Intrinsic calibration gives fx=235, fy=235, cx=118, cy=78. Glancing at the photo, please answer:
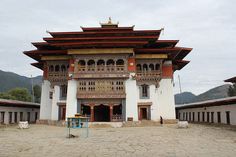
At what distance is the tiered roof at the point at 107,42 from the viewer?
91.9 ft

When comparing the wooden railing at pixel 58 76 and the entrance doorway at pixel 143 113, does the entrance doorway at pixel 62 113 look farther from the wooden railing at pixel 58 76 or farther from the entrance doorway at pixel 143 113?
the entrance doorway at pixel 143 113

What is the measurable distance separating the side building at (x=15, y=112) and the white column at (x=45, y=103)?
370 centimetres

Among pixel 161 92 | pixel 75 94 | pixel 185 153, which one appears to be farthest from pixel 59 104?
pixel 185 153

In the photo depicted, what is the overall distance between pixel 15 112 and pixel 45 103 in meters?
4.90

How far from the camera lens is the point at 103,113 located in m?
34.0

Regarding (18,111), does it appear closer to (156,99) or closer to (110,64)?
(110,64)

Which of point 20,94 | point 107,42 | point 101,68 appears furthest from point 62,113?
point 20,94

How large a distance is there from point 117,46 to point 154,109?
8.84 metres

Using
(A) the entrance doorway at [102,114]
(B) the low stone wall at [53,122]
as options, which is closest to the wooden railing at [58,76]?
(B) the low stone wall at [53,122]

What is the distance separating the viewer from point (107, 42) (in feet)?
91.3

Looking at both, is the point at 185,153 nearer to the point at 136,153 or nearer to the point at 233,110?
the point at 136,153

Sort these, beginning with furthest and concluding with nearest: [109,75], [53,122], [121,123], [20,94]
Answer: [20,94] < [53,122] < [109,75] < [121,123]

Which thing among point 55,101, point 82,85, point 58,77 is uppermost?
point 58,77

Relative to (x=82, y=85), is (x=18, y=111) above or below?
below
